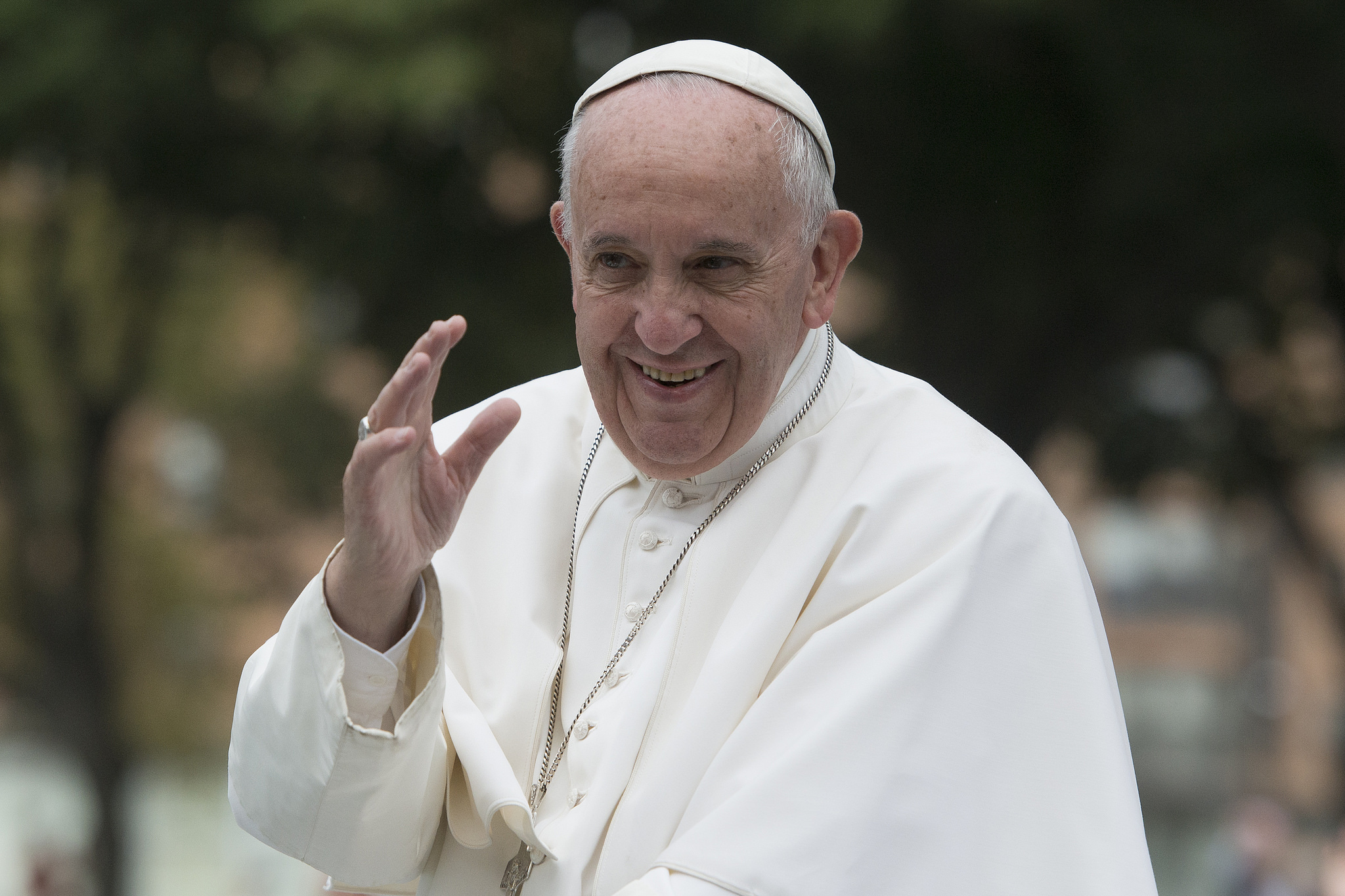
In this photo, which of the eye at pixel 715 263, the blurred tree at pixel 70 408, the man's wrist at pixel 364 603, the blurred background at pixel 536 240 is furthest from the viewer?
the blurred tree at pixel 70 408

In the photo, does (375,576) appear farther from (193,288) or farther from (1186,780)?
(1186,780)

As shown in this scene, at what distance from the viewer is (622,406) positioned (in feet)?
8.01

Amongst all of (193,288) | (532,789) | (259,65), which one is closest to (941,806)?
(532,789)

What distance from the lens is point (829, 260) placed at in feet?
8.23

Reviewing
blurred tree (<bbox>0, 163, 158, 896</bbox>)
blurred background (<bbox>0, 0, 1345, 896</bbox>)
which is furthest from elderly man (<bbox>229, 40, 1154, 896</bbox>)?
blurred tree (<bbox>0, 163, 158, 896</bbox>)

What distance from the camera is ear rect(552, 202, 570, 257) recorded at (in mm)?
2537

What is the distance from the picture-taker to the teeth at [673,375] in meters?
2.37

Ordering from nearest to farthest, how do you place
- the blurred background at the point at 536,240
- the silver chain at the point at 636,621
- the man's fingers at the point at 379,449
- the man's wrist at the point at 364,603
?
the man's fingers at the point at 379,449, the man's wrist at the point at 364,603, the silver chain at the point at 636,621, the blurred background at the point at 536,240

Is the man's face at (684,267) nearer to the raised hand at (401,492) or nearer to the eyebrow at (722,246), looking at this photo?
the eyebrow at (722,246)

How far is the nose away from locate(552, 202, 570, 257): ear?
259 millimetres

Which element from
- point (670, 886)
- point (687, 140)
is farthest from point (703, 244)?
point (670, 886)

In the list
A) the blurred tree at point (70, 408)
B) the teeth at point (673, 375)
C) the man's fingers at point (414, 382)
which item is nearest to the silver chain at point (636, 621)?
the teeth at point (673, 375)

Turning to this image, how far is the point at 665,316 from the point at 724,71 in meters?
0.37

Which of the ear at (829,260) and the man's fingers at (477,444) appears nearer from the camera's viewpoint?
the man's fingers at (477,444)
